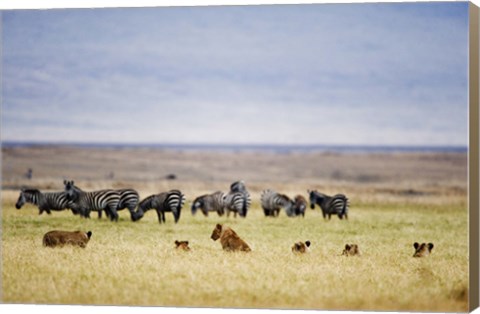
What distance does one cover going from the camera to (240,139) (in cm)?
2309

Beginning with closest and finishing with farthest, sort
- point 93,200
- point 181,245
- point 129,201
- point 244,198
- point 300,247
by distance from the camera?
point 300,247 < point 181,245 < point 93,200 < point 129,201 < point 244,198

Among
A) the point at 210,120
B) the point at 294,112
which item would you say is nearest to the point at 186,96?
the point at 210,120

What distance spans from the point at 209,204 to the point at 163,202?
55.9 inches

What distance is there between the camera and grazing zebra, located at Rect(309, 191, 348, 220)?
20484 mm

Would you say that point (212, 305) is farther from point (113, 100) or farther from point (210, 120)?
point (210, 120)

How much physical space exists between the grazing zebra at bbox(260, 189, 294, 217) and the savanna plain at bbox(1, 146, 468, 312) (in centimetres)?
20

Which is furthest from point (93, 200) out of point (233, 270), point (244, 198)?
point (233, 270)

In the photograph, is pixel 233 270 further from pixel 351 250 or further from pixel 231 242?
pixel 351 250

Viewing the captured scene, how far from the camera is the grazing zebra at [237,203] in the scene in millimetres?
20942

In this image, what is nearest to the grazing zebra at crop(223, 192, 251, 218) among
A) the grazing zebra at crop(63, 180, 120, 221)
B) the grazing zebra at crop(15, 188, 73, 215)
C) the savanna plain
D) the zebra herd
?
the zebra herd

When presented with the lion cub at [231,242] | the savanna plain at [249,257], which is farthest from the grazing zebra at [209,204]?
the lion cub at [231,242]

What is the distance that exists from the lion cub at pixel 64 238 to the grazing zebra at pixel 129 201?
118 inches

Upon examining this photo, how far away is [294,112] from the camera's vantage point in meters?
22.7

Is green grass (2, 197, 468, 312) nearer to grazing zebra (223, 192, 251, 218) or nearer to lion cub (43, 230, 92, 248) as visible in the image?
lion cub (43, 230, 92, 248)
